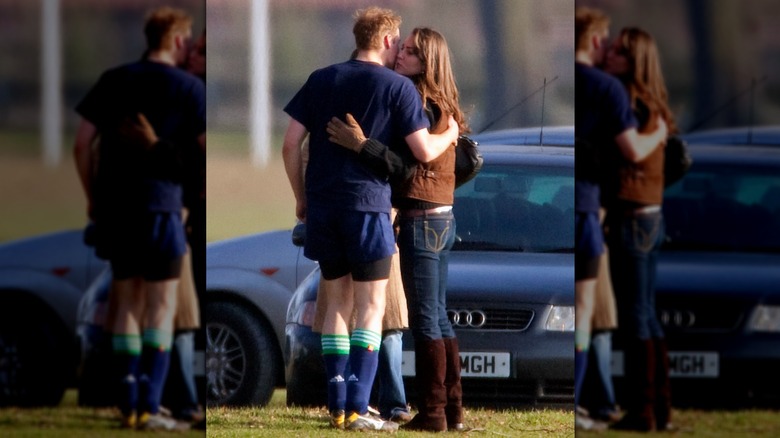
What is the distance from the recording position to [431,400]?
17.3ft

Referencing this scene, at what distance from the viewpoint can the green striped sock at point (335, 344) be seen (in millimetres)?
5320

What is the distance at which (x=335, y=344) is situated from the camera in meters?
5.32

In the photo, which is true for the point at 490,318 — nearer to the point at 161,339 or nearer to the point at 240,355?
the point at 240,355

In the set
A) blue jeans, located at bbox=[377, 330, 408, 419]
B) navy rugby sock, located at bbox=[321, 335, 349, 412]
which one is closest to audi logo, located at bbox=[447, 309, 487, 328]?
blue jeans, located at bbox=[377, 330, 408, 419]

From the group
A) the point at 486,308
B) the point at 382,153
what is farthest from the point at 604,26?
the point at 486,308

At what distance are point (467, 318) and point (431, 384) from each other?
1.10 ft

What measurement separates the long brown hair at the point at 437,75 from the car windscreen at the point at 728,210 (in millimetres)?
1957

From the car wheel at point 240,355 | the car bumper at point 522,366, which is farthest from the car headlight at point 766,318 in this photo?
the car wheel at point 240,355

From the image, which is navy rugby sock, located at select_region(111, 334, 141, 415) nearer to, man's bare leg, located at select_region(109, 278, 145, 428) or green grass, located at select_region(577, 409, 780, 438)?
man's bare leg, located at select_region(109, 278, 145, 428)

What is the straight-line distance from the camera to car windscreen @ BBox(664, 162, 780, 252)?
3.24 meters

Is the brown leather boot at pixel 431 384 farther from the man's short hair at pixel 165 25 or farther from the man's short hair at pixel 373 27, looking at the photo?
the man's short hair at pixel 165 25

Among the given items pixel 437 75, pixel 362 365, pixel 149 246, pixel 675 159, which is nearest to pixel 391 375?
pixel 362 365

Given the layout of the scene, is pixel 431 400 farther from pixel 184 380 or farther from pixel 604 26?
pixel 604 26

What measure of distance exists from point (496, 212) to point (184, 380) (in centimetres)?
264
